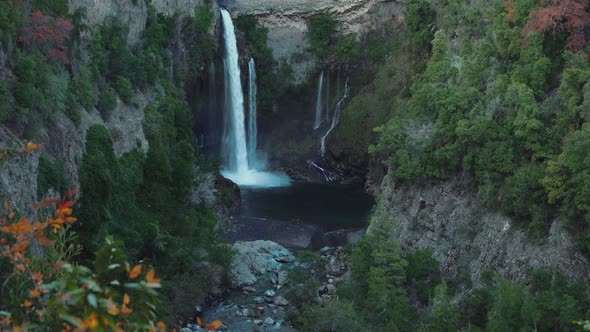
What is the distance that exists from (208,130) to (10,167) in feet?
96.1

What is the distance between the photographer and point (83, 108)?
29.7m

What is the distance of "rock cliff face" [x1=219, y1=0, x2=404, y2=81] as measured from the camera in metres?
51.3

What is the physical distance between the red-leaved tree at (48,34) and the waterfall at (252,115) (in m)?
23.7

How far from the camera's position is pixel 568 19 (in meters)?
27.9

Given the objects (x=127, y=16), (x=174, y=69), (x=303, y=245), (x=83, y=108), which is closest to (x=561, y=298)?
(x=303, y=245)

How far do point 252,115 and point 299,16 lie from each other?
7454mm

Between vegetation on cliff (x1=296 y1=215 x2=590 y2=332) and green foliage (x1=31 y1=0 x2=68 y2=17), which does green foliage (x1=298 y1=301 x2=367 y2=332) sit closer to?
vegetation on cliff (x1=296 y1=215 x2=590 y2=332)

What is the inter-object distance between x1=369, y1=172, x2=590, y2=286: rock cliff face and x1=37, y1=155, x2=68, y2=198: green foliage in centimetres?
1101

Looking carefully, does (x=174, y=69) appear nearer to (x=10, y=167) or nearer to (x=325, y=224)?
(x=325, y=224)

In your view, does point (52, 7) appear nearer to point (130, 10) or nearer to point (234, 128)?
point (130, 10)

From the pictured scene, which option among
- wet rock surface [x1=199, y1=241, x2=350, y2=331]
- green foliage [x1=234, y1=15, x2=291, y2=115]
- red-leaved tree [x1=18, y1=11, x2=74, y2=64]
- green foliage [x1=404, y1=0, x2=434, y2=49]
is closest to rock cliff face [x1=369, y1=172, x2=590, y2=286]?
wet rock surface [x1=199, y1=241, x2=350, y2=331]

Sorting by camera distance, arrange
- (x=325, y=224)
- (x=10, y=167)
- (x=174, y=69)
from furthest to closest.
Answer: (x=174, y=69), (x=325, y=224), (x=10, y=167)

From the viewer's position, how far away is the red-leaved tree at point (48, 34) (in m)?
25.6

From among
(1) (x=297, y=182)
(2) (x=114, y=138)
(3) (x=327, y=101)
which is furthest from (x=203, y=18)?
(2) (x=114, y=138)
